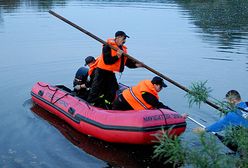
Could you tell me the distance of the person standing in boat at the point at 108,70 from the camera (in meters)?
7.83

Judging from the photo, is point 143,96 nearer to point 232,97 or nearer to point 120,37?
point 120,37

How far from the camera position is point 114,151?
7.04 meters

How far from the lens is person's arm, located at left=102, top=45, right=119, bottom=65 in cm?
784

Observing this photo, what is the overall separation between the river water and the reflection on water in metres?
0.05

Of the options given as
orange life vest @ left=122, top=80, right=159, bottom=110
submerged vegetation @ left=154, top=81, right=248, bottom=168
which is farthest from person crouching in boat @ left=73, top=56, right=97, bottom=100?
submerged vegetation @ left=154, top=81, right=248, bottom=168

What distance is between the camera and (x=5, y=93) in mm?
10234

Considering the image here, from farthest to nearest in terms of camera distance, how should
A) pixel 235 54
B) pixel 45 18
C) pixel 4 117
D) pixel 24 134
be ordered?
pixel 45 18
pixel 235 54
pixel 4 117
pixel 24 134

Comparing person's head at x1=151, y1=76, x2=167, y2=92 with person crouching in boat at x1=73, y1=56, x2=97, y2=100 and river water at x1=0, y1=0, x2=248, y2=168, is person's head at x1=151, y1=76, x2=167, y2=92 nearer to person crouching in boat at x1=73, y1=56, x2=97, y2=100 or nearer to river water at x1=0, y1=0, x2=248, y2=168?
river water at x1=0, y1=0, x2=248, y2=168

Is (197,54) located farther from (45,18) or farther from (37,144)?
(45,18)

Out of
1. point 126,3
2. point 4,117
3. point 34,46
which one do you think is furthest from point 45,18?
point 4,117

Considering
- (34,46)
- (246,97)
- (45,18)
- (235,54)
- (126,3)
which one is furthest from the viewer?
(126,3)

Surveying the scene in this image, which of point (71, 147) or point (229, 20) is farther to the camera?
point (229, 20)

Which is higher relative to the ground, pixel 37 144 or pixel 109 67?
pixel 109 67

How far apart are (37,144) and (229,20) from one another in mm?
18349
